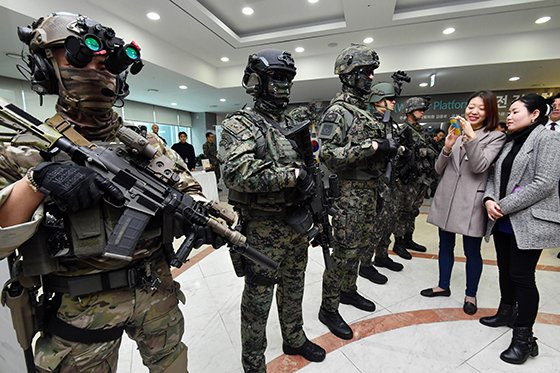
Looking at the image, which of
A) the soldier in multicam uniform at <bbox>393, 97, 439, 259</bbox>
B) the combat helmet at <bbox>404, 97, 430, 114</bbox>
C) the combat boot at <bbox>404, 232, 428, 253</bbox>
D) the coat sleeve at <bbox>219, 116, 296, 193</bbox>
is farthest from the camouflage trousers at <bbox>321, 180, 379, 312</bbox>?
the combat boot at <bbox>404, 232, 428, 253</bbox>

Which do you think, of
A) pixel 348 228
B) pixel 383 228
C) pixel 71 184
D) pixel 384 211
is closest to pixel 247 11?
pixel 384 211

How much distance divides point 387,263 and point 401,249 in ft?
1.54

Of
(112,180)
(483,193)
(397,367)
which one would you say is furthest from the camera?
(483,193)

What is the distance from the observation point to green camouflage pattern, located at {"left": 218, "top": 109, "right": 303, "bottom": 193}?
1.23 m

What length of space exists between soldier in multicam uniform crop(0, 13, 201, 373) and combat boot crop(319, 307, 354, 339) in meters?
1.33

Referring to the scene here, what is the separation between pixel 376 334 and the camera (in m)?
1.92

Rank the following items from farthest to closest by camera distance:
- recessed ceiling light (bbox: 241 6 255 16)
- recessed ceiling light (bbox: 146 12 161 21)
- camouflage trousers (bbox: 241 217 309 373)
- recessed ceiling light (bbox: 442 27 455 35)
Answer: recessed ceiling light (bbox: 442 27 455 35) → recessed ceiling light (bbox: 241 6 255 16) → recessed ceiling light (bbox: 146 12 161 21) → camouflage trousers (bbox: 241 217 309 373)

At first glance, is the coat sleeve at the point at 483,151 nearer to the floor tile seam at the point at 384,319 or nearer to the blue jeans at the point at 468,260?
the blue jeans at the point at 468,260

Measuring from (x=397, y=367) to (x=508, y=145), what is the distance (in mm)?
1680

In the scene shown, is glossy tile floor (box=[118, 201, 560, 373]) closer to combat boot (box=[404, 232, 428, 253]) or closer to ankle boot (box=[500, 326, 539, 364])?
ankle boot (box=[500, 326, 539, 364])

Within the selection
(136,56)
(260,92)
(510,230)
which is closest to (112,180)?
(136,56)

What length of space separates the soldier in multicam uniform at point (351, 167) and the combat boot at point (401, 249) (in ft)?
5.11

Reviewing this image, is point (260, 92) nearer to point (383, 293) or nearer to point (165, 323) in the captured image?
point (165, 323)

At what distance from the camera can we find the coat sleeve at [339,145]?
1.78m
